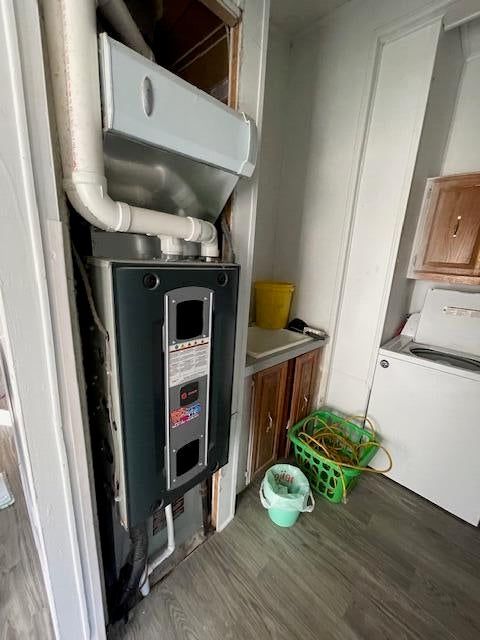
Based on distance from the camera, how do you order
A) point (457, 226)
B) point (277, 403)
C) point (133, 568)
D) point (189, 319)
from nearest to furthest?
point (189, 319) → point (133, 568) → point (457, 226) → point (277, 403)

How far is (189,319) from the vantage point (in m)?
0.77

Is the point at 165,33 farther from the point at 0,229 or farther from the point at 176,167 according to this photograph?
the point at 0,229

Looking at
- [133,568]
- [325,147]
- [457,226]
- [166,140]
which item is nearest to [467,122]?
[457,226]

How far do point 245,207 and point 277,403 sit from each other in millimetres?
1069

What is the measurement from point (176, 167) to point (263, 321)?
4.19 feet

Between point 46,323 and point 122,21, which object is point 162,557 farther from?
point 122,21

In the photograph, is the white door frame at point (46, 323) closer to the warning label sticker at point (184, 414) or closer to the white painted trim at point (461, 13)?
the warning label sticker at point (184, 414)

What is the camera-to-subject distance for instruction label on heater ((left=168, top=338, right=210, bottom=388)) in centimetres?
76

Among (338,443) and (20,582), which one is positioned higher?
(338,443)

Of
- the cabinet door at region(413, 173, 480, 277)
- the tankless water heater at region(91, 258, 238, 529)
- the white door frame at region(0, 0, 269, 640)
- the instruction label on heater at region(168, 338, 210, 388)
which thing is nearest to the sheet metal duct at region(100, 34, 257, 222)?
the white door frame at region(0, 0, 269, 640)

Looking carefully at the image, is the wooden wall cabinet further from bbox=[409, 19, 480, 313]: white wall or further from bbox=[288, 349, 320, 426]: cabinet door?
bbox=[288, 349, 320, 426]: cabinet door

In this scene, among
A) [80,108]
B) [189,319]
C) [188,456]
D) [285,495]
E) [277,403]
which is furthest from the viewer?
[277,403]

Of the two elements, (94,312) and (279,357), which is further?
(279,357)

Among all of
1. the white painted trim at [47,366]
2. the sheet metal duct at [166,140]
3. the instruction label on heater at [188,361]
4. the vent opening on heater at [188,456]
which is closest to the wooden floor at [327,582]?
the white painted trim at [47,366]
